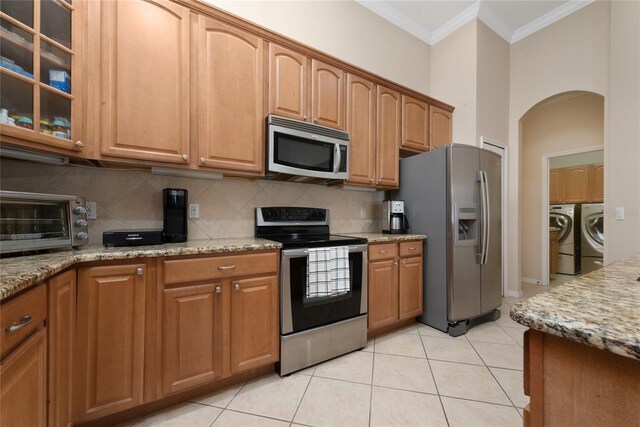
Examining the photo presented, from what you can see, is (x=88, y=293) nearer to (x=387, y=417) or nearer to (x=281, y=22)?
(x=387, y=417)

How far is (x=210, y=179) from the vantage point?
206 centimetres

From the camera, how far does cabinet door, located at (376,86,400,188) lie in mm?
2594

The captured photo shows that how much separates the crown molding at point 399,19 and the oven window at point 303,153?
79.1 inches

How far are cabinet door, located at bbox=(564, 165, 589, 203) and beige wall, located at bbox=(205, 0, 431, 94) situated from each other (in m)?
3.35

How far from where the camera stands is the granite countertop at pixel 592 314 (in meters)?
0.43

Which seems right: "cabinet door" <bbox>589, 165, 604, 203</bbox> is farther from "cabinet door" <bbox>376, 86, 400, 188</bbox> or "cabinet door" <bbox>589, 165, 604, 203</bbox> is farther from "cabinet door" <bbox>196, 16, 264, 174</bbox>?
"cabinet door" <bbox>196, 16, 264, 174</bbox>

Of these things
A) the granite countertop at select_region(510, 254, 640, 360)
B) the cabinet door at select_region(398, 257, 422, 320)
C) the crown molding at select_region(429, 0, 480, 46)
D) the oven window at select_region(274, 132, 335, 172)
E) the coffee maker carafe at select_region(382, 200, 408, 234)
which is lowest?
the cabinet door at select_region(398, 257, 422, 320)

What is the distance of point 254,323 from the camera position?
163 cm

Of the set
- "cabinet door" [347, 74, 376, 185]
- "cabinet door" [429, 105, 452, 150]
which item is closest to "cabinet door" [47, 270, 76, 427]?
"cabinet door" [347, 74, 376, 185]

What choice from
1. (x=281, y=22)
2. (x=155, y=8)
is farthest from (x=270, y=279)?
(x=281, y=22)

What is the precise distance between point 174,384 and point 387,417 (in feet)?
3.83

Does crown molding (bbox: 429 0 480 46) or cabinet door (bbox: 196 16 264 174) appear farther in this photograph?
crown molding (bbox: 429 0 480 46)

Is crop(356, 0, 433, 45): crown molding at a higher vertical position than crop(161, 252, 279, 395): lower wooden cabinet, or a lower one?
higher

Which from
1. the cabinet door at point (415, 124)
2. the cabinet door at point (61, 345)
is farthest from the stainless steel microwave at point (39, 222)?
the cabinet door at point (415, 124)
